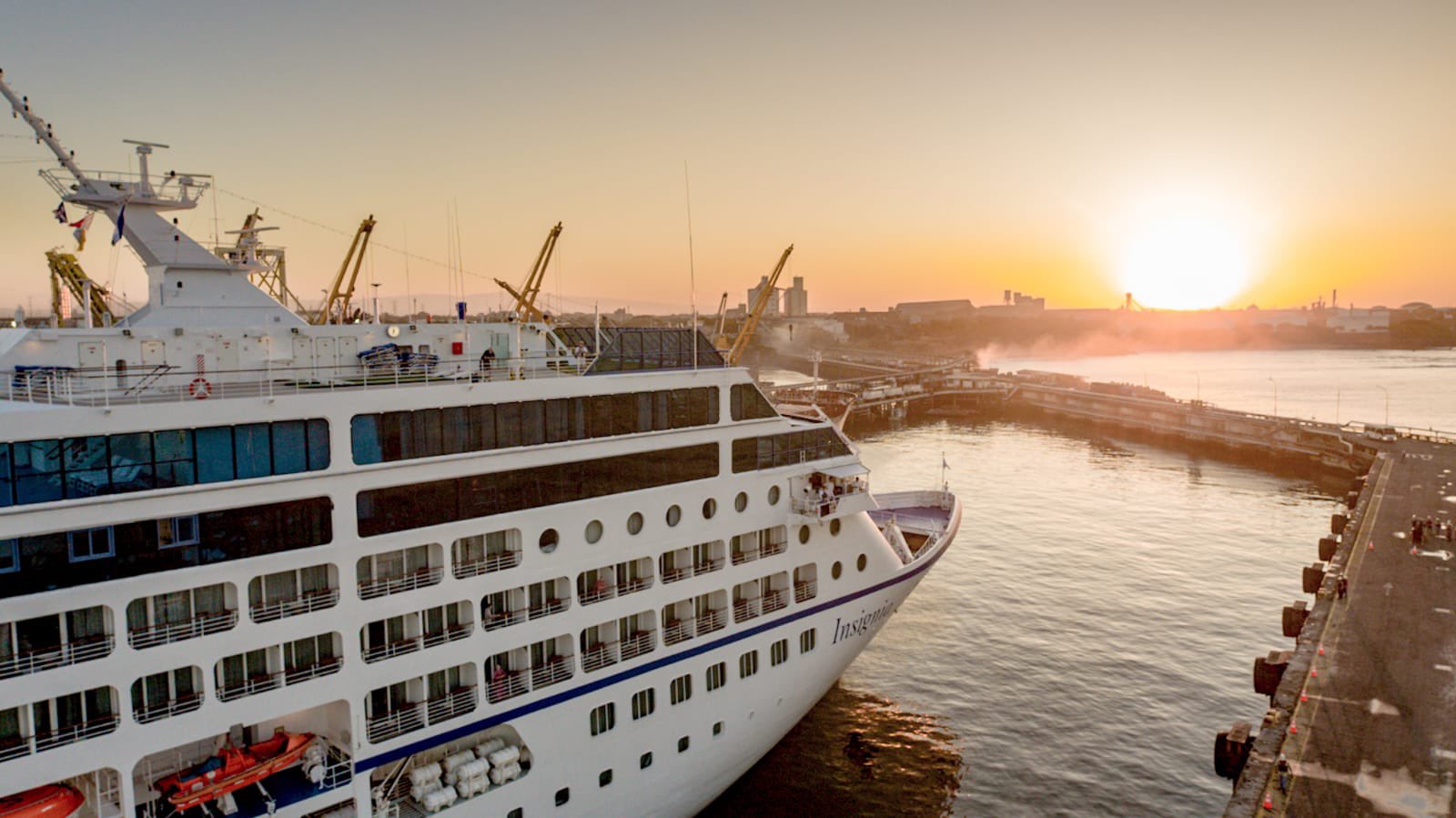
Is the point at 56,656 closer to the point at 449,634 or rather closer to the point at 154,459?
the point at 154,459

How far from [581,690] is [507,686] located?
149 cm

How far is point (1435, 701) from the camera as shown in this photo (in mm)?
21766

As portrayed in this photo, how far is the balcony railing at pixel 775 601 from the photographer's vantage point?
1938cm

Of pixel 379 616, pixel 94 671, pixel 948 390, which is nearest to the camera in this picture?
pixel 94 671

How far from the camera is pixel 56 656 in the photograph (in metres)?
11.2

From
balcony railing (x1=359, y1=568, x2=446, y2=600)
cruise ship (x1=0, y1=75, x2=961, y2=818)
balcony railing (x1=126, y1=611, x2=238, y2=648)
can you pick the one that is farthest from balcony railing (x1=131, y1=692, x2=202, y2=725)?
balcony railing (x1=359, y1=568, x2=446, y2=600)

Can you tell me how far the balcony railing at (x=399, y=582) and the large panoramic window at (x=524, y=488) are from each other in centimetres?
82

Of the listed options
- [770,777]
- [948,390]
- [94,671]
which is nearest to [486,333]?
[94,671]

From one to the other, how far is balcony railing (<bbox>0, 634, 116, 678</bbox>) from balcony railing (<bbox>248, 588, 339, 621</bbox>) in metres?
1.75

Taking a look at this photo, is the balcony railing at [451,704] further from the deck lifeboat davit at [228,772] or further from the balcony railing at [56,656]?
the balcony railing at [56,656]

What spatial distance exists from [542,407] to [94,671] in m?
7.50

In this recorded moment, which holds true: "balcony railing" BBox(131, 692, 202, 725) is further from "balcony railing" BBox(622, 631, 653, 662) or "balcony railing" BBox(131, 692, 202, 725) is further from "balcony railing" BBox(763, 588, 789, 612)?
"balcony railing" BBox(763, 588, 789, 612)

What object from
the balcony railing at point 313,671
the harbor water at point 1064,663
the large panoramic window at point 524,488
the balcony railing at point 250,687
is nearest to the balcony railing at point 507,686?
the balcony railing at point 313,671

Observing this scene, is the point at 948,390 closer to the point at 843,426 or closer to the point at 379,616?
the point at 843,426
